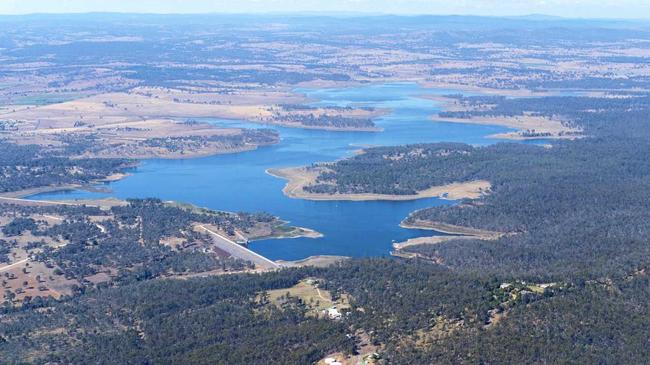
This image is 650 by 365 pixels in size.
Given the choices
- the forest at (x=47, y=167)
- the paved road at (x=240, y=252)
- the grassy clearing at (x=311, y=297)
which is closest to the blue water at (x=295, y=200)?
the paved road at (x=240, y=252)

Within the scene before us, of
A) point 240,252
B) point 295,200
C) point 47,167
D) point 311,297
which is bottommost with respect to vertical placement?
point 47,167

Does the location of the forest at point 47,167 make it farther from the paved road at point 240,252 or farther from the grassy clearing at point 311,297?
the grassy clearing at point 311,297

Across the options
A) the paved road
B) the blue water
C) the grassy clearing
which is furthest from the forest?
the grassy clearing

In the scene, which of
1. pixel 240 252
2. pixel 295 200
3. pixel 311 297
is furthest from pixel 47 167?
pixel 311 297

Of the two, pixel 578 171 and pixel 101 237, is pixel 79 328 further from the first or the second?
pixel 578 171

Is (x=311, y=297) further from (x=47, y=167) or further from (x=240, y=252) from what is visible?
(x=47, y=167)
